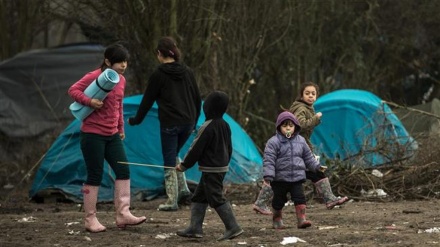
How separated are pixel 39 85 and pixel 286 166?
9.83 metres

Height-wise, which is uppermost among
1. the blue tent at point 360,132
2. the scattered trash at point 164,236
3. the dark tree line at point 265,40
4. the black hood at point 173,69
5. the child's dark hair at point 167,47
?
the dark tree line at point 265,40

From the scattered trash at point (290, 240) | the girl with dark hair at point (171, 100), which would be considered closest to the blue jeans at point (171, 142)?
the girl with dark hair at point (171, 100)

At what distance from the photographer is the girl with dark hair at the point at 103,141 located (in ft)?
32.3

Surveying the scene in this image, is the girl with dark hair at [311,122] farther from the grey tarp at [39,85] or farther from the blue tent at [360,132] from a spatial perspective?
the grey tarp at [39,85]

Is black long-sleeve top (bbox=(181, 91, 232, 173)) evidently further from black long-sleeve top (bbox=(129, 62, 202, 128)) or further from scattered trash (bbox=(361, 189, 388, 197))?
scattered trash (bbox=(361, 189, 388, 197))

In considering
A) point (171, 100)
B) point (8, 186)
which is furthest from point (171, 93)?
point (8, 186)

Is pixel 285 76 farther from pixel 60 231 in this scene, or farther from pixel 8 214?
pixel 60 231

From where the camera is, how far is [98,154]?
9844 mm

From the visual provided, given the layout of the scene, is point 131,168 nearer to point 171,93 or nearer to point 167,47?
point 171,93

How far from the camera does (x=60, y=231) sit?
10.1 metres

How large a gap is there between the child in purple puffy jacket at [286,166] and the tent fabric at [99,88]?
56.3 inches

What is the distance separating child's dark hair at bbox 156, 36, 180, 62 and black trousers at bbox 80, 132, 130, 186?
1814 millimetres

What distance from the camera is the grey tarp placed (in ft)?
60.3

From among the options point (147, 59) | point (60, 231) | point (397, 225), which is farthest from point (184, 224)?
point (147, 59)
